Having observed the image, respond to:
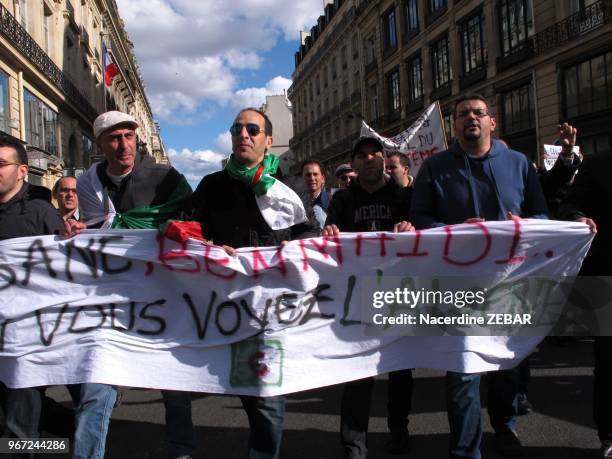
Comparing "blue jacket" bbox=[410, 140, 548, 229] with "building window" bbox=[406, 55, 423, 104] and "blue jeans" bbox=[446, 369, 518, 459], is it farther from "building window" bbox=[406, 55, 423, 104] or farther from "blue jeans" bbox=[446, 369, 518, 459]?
"building window" bbox=[406, 55, 423, 104]

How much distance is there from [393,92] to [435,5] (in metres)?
6.82

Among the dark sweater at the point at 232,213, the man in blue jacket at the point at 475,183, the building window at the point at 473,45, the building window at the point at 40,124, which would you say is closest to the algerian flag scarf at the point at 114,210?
the dark sweater at the point at 232,213

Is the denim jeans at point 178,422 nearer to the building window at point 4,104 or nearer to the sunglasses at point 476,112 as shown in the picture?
the sunglasses at point 476,112

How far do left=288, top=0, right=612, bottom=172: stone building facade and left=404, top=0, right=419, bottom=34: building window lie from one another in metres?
0.07

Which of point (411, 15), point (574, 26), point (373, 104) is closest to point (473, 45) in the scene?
point (574, 26)

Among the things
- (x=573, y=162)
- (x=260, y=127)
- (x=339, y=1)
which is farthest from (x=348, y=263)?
(x=339, y=1)

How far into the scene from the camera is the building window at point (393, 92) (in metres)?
32.8

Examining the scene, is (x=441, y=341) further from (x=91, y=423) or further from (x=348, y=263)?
(x=91, y=423)

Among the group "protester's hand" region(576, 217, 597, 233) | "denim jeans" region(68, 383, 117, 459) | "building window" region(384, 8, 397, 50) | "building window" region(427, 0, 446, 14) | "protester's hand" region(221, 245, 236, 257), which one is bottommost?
"denim jeans" region(68, 383, 117, 459)

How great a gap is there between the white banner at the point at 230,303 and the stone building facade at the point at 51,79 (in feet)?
35.9

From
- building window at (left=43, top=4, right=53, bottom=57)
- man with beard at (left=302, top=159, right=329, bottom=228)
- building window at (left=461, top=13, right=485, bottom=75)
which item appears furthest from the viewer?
building window at (left=461, top=13, right=485, bottom=75)

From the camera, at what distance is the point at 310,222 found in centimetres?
310

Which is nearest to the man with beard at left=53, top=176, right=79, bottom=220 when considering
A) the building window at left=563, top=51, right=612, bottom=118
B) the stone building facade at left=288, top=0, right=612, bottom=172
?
the stone building facade at left=288, top=0, right=612, bottom=172

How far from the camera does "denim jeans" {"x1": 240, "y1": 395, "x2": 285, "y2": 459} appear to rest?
264cm
